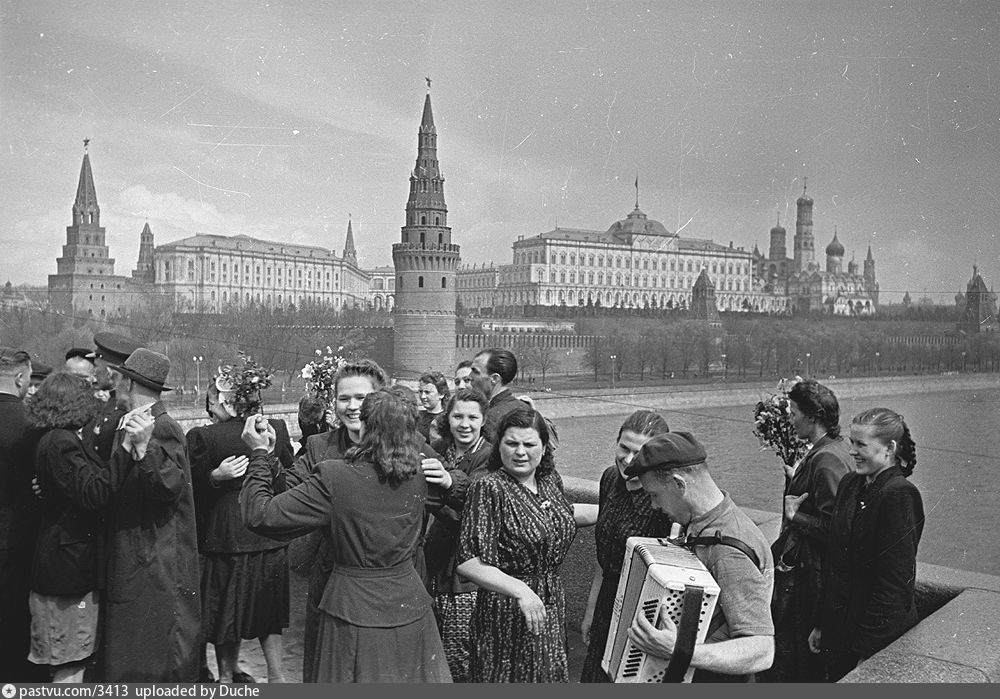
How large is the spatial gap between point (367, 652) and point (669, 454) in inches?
43.5

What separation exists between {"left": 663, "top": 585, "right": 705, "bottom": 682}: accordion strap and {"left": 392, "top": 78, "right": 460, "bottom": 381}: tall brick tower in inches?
212

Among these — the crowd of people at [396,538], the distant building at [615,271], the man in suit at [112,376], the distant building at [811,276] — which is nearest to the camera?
the crowd of people at [396,538]

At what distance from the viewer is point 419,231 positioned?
1070 centimetres

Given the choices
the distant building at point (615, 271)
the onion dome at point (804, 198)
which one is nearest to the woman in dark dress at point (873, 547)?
the onion dome at point (804, 198)

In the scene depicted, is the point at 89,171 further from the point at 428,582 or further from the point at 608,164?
the point at 428,582

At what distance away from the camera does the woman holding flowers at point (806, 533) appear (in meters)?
2.91

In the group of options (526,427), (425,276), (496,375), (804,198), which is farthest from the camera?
(425,276)

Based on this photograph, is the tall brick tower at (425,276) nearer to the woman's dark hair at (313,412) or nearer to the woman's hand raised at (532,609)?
the woman's dark hair at (313,412)

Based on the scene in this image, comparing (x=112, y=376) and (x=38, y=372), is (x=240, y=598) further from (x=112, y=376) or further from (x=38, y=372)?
(x=38, y=372)

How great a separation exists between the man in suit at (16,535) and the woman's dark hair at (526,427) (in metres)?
1.76

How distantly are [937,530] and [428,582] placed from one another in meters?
18.9

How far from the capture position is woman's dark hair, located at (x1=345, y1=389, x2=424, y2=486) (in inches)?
91.8

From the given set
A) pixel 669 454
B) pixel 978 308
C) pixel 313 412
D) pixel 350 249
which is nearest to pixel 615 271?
pixel 350 249

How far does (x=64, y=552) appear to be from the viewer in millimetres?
2906
